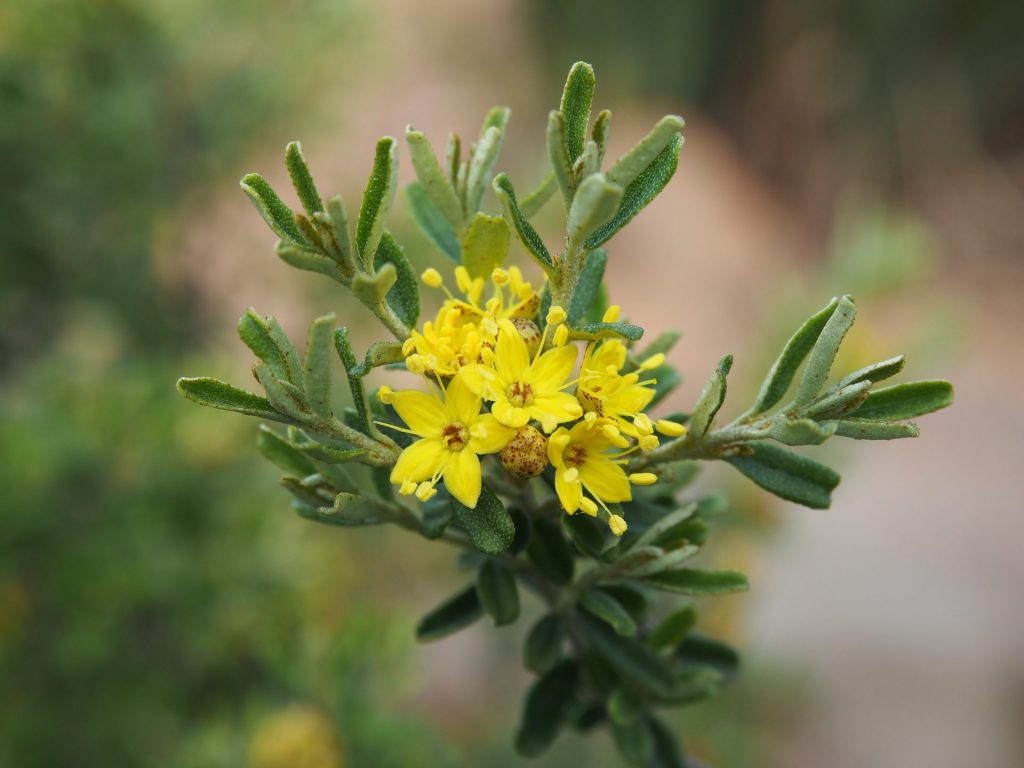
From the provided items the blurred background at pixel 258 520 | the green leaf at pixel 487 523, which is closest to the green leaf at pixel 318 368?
the green leaf at pixel 487 523

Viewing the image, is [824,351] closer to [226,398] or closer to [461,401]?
[461,401]

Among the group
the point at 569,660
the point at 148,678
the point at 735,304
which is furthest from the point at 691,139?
the point at 569,660

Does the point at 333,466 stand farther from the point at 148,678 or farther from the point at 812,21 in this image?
the point at 812,21

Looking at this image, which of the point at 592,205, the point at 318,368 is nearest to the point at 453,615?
the point at 318,368

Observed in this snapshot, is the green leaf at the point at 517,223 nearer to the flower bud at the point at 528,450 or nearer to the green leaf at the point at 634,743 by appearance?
the flower bud at the point at 528,450

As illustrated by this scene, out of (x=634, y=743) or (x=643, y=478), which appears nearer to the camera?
(x=643, y=478)

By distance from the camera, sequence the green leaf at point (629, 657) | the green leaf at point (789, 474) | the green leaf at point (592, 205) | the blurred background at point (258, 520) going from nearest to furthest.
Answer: the green leaf at point (592, 205)
the green leaf at point (789, 474)
the green leaf at point (629, 657)
the blurred background at point (258, 520)

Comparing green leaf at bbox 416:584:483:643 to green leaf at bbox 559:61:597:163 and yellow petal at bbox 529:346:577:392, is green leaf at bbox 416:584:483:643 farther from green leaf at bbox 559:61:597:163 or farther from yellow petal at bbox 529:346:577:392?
green leaf at bbox 559:61:597:163
